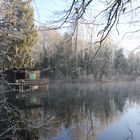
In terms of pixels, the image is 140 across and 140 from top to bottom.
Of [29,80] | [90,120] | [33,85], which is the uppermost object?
[29,80]

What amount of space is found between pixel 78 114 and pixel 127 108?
357 cm

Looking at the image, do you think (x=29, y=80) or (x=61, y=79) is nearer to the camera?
(x=29, y=80)

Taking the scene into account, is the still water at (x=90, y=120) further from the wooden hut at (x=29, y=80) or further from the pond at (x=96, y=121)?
the wooden hut at (x=29, y=80)

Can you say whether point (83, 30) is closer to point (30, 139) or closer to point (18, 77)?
point (30, 139)

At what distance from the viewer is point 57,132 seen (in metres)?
14.3

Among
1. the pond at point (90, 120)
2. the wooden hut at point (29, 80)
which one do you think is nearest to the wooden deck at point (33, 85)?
the wooden hut at point (29, 80)

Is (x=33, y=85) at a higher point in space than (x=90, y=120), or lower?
higher

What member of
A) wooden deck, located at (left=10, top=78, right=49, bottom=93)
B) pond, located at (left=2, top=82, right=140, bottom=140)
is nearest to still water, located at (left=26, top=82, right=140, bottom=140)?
pond, located at (left=2, top=82, right=140, bottom=140)

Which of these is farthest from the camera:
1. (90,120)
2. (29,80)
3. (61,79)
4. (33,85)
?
(61,79)

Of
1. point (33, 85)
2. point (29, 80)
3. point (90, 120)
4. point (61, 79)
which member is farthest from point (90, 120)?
point (61, 79)

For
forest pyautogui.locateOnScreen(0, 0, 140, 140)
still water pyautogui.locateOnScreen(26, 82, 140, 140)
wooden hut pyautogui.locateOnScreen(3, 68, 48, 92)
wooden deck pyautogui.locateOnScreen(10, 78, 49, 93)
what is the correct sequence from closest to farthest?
forest pyautogui.locateOnScreen(0, 0, 140, 140), still water pyautogui.locateOnScreen(26, 82, 140, 140), wooden deck pyautogui.locateOnScreen(10, 78, 49, 93), wooden hut pyautogui.locateOnScreen(3, 68, 48, 92)

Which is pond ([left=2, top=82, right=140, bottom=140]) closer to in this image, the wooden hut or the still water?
the still water

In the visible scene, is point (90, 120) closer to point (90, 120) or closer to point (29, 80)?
point (90, 120)

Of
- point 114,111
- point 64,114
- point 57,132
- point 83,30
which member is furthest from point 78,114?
point 83,30
